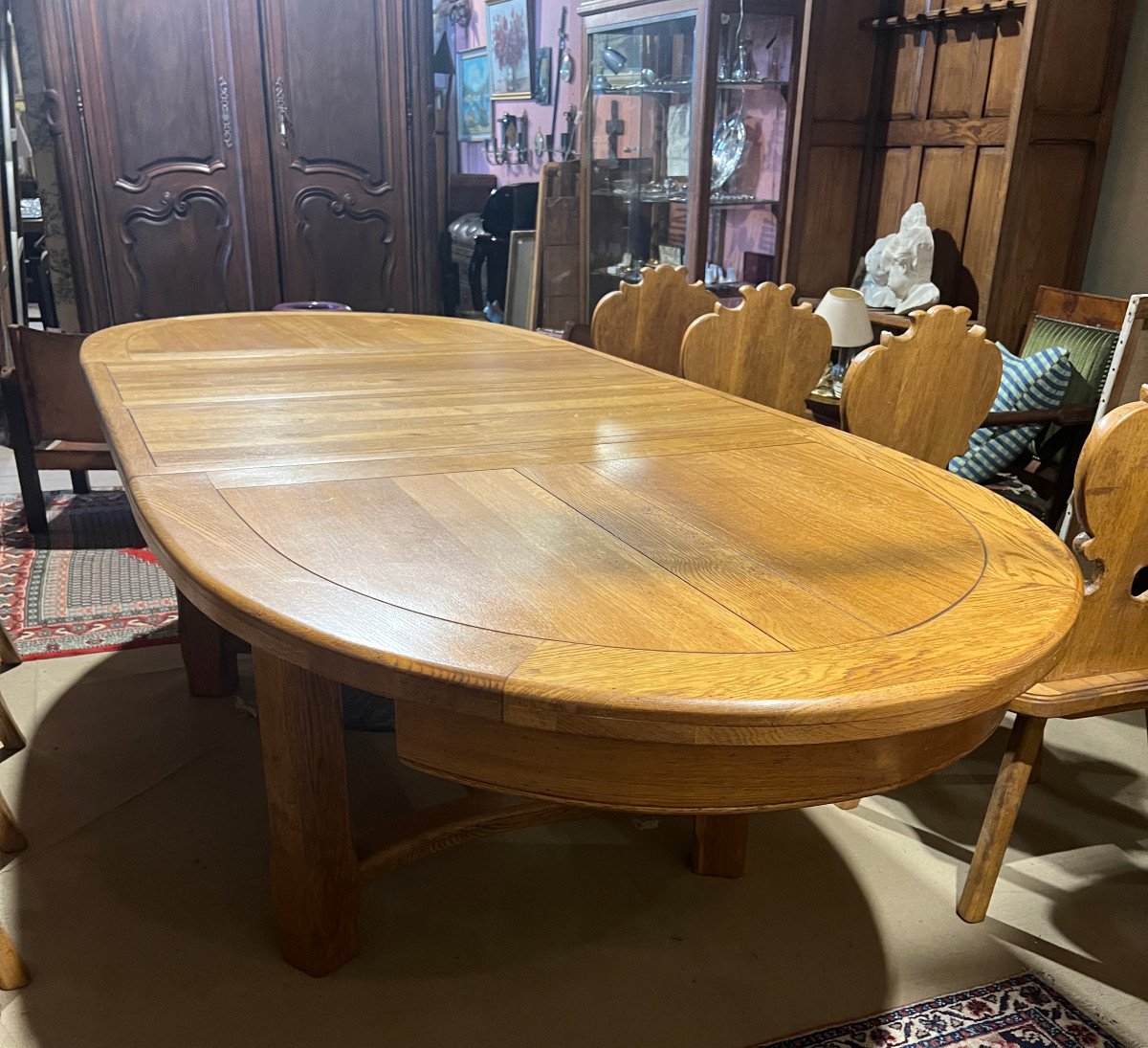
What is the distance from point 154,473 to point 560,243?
3.45m

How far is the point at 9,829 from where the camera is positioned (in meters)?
1.76

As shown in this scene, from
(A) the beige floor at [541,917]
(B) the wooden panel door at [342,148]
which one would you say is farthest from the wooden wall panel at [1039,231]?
(B) the wooden panel door at [342,148]

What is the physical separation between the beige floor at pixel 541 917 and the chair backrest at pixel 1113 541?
456mm

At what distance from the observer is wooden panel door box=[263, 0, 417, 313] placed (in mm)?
4293

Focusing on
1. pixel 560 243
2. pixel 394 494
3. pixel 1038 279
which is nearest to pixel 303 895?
pixel 394 494

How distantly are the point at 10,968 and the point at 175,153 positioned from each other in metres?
3.61

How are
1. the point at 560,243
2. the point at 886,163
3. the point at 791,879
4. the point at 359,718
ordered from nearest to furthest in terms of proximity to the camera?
the point at 791,879
the point at 359,718
the point at 886,163
the point at 560,243

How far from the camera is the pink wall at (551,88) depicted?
568 centimetres

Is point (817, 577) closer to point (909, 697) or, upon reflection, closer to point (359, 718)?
point (909, 697)

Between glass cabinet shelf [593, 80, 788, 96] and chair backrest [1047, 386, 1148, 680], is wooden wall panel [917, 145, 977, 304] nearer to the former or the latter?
glass cabinet shelf [593, 80, 788, 96]

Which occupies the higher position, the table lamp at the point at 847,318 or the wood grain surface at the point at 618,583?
the wood grain surface at the point at 618,583

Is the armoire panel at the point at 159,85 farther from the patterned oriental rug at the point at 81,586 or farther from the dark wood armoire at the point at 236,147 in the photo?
the patterned oriental rug at the point at 81,586

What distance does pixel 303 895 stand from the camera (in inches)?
57.4

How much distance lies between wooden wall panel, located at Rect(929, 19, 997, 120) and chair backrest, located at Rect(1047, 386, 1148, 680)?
1991 mm
